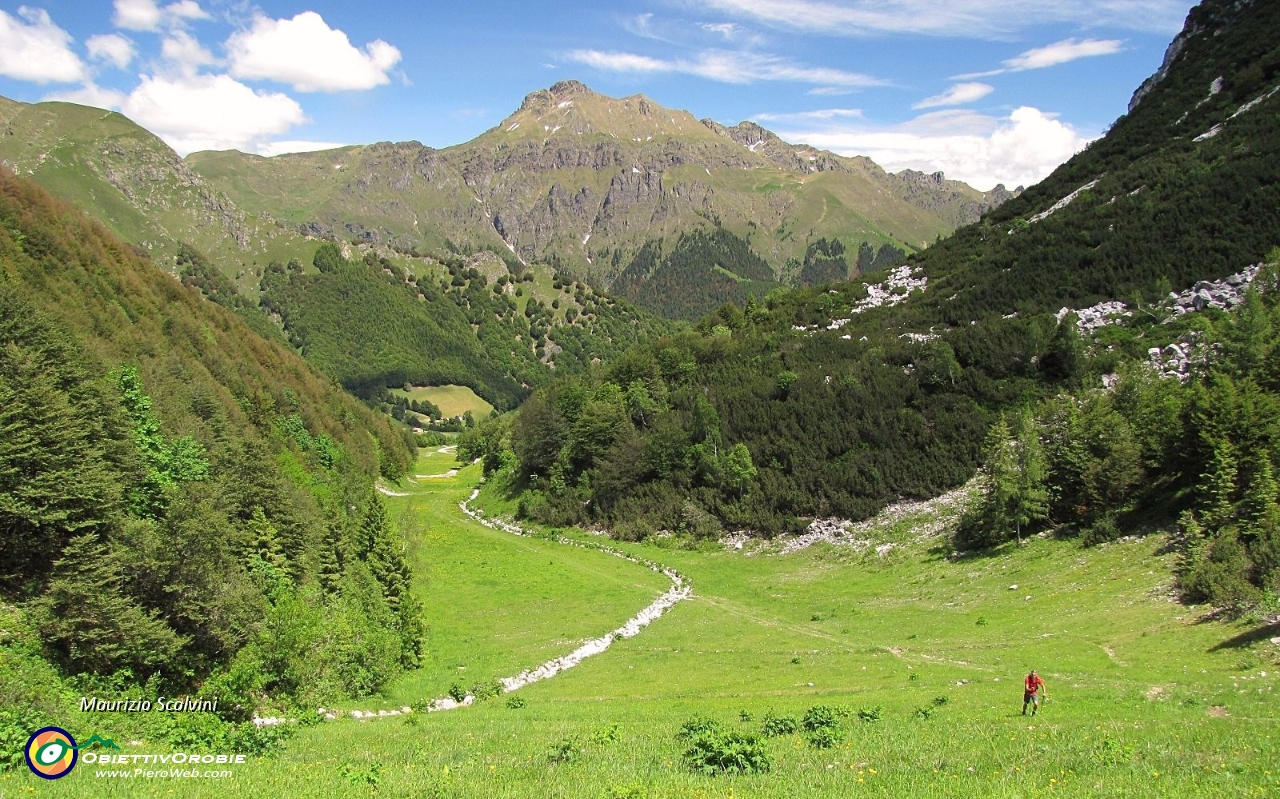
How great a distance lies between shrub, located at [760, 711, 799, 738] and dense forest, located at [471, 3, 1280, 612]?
21.8 m

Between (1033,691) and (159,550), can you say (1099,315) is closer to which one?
(1033,691)

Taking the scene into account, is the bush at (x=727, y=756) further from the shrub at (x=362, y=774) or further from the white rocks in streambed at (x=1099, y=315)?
the white rocks in streambed at (x=1099, y=315)

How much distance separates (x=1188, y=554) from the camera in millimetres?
35844

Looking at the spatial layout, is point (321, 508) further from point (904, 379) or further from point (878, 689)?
point (904, 379)

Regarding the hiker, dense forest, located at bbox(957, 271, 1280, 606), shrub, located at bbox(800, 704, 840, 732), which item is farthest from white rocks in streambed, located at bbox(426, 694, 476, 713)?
dense forest, located at bbox(957, 271, 1280, 606)

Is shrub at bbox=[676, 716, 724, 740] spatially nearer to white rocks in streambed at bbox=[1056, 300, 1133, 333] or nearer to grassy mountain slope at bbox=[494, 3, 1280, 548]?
grassy mountain slope at bbox=[494, 3, 1280, 548]

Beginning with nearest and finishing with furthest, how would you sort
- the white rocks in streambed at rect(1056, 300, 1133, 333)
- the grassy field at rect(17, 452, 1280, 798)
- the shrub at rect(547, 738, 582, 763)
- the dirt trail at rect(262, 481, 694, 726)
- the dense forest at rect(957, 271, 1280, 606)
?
the grassy field at rect(17, 452, 1280, 798), the shrub at rect(547, 738, 582, 763), the dirt trail at rect(262, 481, 694, 726), the dense forest at rect(957, 271, 1280, 606), the white rocks in streambed at rect(1056, 300, 1133, 333)

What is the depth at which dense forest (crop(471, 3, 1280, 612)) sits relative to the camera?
153ft

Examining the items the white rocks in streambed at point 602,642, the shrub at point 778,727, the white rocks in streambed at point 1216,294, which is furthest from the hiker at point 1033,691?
the white rocks in streambed at point 1216,294

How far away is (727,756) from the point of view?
595 inches

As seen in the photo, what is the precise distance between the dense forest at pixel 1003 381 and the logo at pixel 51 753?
1526 inches

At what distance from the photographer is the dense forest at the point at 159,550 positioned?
24688 mm

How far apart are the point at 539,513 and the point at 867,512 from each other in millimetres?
45744

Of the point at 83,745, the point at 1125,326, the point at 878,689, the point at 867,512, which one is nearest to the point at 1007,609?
the point at 878,689
